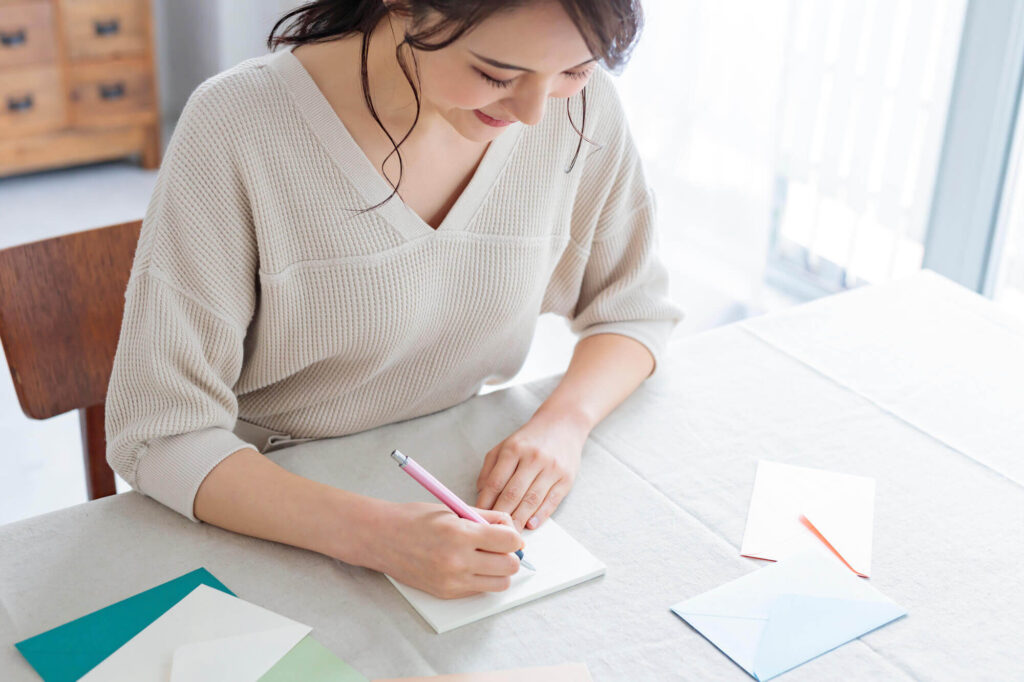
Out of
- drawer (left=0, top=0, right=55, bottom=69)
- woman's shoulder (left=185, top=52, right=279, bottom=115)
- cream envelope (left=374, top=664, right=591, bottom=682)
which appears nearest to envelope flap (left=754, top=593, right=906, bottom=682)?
cream envelope (left=374, top=664, right=591, bottom=682)

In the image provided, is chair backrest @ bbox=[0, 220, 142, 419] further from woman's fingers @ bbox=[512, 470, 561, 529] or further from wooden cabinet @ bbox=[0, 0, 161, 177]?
wooden cabinet @ bbox=[0, 0, 161, 177]

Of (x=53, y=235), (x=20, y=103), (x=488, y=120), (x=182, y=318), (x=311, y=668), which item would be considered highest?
(x=488, y=120)

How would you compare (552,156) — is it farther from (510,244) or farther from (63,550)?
(63,550)

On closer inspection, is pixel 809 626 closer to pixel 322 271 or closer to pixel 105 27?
pixel 322 271

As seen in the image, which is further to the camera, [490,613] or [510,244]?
[510,244]

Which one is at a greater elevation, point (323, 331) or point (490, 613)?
point (323, 331)

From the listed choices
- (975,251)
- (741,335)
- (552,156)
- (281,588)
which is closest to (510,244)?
(552,156)

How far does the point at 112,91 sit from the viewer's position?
10.8 ft

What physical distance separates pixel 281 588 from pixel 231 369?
0.79ft

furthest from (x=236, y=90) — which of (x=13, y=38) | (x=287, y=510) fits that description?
(x=13, y=38)

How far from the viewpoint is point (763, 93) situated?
2.48 meters

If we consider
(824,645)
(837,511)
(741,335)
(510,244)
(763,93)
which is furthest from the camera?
(763,93)

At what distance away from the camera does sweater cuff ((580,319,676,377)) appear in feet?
3.99

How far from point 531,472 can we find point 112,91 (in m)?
2.79
